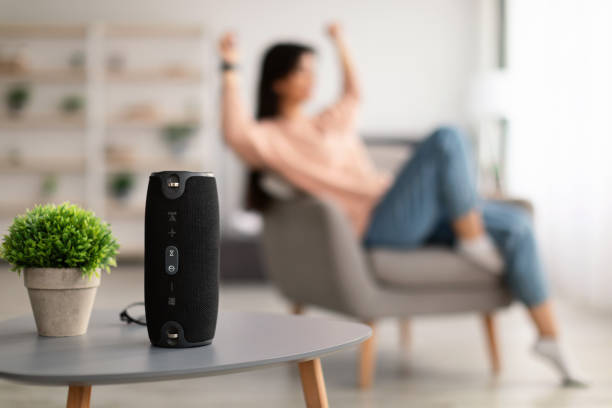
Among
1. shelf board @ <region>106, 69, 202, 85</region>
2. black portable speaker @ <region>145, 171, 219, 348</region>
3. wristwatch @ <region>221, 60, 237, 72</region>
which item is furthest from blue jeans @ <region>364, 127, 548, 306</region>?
shelf board @ <region>106, 69, 202, 85</region>

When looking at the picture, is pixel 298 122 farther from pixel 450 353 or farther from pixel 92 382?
pixel 92 382

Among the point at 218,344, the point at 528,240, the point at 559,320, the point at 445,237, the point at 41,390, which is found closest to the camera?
the point at 218,344

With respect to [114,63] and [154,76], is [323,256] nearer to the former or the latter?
[154,76]

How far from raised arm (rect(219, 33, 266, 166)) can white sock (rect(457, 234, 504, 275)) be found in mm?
619

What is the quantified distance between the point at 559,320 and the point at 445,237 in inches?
49.5

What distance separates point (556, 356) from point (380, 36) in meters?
4.10

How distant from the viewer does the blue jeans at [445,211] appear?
187 centimetres

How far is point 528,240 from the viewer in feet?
6.30

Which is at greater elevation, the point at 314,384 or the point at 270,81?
the point at 270,81

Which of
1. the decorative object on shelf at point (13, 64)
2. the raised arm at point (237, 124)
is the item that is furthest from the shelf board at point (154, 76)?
the raised arm at point (237, 124)

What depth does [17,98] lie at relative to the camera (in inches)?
212

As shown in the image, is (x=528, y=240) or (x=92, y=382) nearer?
(x=92, y=382)

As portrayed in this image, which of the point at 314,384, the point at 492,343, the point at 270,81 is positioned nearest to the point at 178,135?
the point at 270,81

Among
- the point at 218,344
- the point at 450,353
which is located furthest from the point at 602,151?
the point at 218,344
